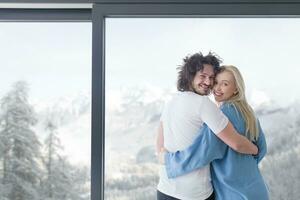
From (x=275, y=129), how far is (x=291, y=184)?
268 millimetres

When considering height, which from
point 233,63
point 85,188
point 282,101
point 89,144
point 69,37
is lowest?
point 85,188

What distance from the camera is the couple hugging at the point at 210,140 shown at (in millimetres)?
1790

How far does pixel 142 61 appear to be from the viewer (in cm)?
220

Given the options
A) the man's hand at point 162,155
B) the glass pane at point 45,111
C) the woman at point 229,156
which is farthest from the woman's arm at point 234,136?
the glass pane at point 45,111

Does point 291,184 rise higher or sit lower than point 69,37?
lower

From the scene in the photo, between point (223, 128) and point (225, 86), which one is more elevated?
point (225, 86)

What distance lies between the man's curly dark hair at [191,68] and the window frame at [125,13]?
317mm

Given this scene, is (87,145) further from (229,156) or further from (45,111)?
(229,156)

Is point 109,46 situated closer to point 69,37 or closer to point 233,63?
point 69,37

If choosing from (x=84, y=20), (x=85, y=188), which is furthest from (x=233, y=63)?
(x=85, y=188)

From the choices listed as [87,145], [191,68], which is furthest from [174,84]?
[87,145]

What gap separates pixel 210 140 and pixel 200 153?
65mm

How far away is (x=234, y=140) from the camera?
1787mm

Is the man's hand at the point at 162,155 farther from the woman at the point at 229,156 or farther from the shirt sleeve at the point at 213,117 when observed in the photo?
the shirt sleeve at the point at 213,117
